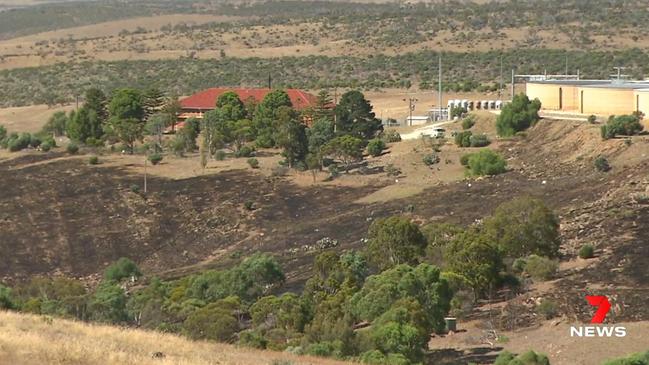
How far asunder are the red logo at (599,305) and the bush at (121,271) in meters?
17.5

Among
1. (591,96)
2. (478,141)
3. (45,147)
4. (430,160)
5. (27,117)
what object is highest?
(591,96)

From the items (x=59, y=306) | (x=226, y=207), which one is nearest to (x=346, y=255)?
(x=59, y=306)

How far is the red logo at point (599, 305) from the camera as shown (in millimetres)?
30336

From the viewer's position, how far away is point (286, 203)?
56.5 meters

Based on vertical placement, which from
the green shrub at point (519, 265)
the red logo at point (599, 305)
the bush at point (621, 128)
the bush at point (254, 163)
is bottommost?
the bush at point (254, 163)

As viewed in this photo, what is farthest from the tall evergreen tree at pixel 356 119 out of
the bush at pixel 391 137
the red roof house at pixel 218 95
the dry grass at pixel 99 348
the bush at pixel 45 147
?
the dry grass at pixel 99 348

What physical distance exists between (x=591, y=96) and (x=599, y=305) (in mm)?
32416

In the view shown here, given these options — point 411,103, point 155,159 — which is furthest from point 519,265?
point 411,103

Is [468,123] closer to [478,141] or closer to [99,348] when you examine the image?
[478,141]

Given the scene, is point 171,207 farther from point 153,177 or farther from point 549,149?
point 549,149

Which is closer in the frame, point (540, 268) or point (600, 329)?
point (600, 329)

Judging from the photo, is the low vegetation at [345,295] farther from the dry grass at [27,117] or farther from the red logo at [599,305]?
the dry grass at [27,117]

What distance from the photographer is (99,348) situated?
19.6 meters

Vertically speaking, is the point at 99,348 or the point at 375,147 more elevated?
the point at 99,348
